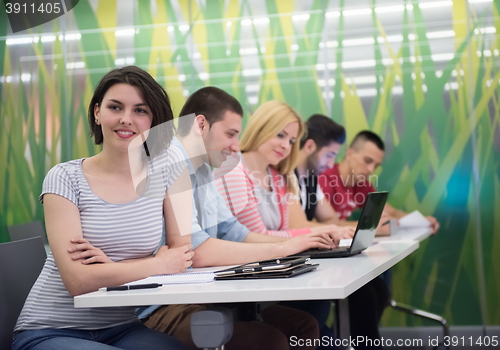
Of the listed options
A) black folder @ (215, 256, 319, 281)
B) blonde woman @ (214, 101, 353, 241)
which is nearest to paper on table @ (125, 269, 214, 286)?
black folder @ (215, 256, 319, 281)

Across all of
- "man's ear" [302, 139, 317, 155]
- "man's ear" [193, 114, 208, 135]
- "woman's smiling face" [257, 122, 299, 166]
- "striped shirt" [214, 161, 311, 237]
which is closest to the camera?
"man's ear" [193, 114, 208, 135]

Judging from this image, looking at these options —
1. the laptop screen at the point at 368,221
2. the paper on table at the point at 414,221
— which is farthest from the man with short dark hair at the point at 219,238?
the paper on table at the point at 414,221

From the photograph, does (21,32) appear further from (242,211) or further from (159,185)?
(159,185)

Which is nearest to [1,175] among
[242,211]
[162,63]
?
[162,63]

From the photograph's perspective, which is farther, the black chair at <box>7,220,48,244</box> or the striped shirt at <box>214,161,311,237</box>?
the black chair at <box>7,220,48,244</box>

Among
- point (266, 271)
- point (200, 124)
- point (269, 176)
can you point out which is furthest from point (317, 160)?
point (266, 271)

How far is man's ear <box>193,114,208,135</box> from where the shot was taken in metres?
2.27

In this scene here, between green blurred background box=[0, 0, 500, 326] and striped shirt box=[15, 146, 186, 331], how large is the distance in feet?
8.55

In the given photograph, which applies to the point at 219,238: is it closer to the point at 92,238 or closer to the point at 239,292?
the point at 92,238

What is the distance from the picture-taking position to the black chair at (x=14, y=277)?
5.10ft

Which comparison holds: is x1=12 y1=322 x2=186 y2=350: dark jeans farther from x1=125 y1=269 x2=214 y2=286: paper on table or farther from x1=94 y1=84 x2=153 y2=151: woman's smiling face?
x1=94 y1=84 x2=153 y2=151: woman's smiling face

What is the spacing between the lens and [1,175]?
434cm

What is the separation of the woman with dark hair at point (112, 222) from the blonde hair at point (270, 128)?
1.16m

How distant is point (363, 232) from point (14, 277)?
3.68ft
